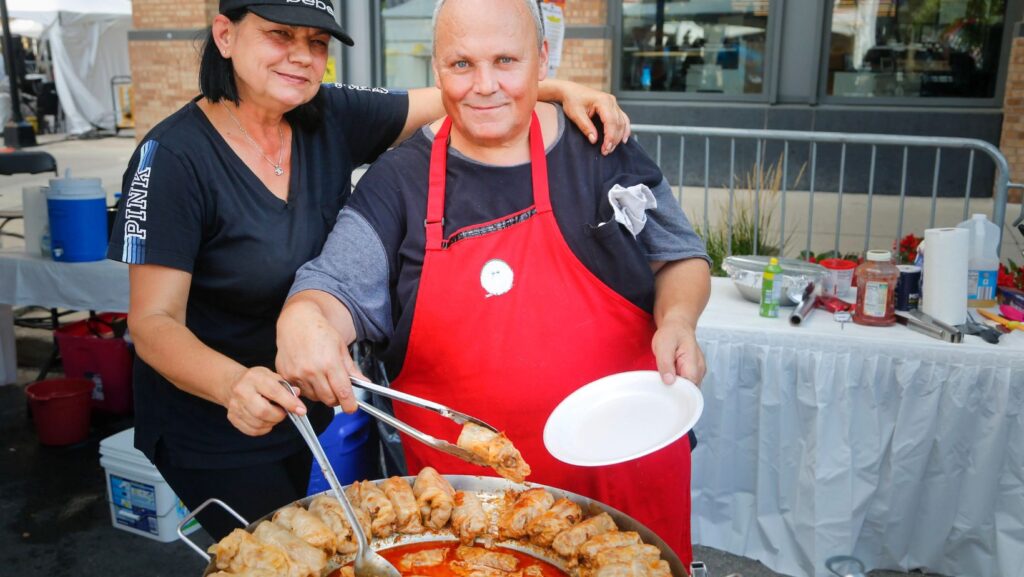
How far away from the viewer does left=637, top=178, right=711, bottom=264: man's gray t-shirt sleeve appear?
6.75 feet

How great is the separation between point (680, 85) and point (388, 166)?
8563mm

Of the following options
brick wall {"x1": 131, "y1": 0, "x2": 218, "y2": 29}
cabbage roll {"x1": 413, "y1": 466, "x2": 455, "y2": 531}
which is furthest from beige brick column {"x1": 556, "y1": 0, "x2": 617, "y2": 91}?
cabbage roll {"x1": 413, "y1": 466, "x2": 455, "y2": 531}

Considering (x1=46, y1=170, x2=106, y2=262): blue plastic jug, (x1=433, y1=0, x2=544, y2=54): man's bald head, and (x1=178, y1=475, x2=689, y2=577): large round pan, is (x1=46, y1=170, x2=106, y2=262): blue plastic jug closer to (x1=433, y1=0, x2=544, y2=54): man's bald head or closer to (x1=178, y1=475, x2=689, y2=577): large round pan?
(x1=433, y1=0, x2=544, y2=54): man's bald head

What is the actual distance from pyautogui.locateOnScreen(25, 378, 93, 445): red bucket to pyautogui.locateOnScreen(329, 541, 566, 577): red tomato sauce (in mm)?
3543

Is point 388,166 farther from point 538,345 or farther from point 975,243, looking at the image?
point 975,243

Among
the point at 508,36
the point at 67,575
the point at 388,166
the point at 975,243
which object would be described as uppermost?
the point at 508,36

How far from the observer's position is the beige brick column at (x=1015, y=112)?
28.4ft

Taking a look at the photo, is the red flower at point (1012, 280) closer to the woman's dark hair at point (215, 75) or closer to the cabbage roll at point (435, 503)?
the cabbage roll at point (435, 503)

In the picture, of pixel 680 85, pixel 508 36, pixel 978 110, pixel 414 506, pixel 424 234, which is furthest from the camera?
pixel 680 85

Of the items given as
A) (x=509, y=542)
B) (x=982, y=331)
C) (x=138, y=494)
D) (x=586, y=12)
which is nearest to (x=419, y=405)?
(x=509, y=542)

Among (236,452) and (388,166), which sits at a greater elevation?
(388,166)

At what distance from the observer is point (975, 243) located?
360 centimetres

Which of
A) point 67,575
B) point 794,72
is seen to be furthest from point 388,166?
point 794,72

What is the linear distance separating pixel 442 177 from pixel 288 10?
48 cm
